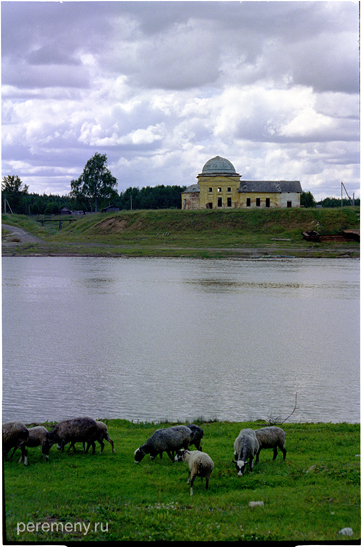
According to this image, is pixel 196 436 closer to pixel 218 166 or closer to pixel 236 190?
pixel 236 190

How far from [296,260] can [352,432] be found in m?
66.0

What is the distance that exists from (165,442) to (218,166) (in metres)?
111

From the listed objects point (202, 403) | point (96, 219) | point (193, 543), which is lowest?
point (202, 403)

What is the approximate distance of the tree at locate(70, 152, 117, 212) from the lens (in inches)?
5320

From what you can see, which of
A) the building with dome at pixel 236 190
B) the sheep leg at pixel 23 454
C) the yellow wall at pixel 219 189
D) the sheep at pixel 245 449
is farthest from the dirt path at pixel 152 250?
the sheep leg at pixel 23 454

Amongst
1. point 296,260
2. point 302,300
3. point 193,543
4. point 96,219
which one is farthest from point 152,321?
point 96,219

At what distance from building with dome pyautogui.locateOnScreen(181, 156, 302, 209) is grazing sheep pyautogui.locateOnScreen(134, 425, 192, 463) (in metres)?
106

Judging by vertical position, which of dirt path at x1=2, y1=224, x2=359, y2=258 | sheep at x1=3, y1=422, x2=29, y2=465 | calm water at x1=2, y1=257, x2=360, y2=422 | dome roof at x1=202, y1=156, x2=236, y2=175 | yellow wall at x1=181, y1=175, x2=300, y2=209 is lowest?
calm water at x1=2, y1=257, x2=360, y2=422

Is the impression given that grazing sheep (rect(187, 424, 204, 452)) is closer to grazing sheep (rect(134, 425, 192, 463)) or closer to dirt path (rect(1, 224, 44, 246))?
grazing sheep (rect(134, 425, 192, 463))

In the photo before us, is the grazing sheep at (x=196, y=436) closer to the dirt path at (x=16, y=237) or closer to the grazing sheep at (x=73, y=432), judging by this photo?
the grazing sheep at (x=73, y=432)

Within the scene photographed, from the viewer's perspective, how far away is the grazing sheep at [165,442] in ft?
37.8

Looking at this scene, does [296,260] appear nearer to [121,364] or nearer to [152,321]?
[152,321]

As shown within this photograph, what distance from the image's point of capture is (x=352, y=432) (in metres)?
14.7

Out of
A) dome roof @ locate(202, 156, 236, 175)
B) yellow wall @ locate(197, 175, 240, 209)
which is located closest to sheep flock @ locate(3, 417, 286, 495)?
yellow wall @ locate(197, 175, 240, 209)
